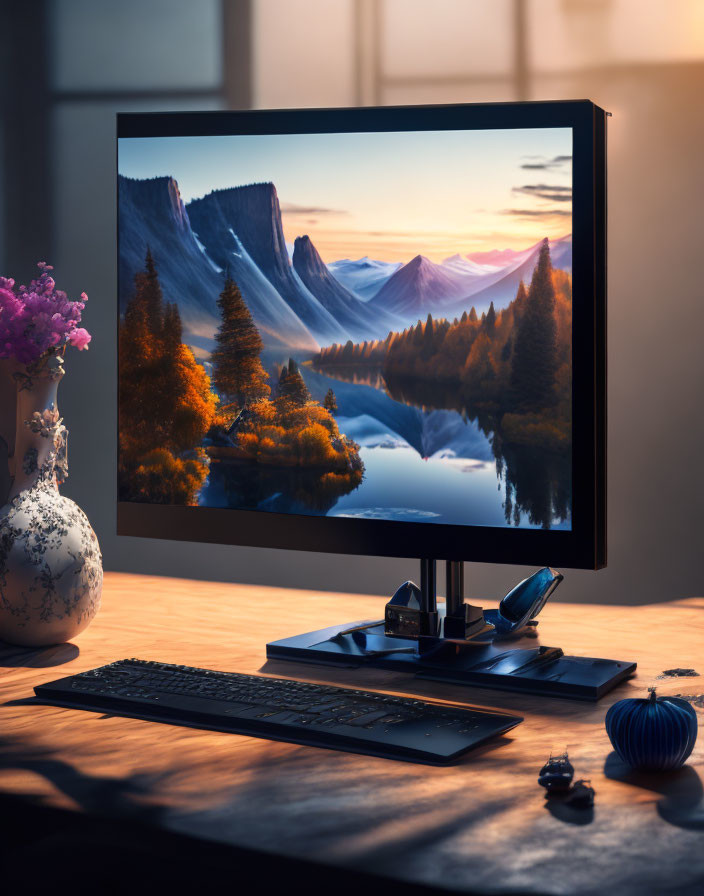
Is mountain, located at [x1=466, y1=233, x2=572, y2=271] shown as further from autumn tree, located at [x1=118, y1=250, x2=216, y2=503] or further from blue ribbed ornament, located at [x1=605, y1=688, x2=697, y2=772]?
blue ribbed ornament, located at [x1=605, y1=688, x2=697, y2=772]

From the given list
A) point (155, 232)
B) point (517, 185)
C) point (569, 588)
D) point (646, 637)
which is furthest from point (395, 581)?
point (517, 185)

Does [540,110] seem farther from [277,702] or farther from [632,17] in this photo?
[632,17]

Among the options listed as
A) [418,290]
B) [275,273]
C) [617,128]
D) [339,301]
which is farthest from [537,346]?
[617,128]

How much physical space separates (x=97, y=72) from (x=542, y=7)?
4.30ft

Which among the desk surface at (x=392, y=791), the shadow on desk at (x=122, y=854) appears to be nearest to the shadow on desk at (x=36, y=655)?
the desk surface at (x=392, y=791)

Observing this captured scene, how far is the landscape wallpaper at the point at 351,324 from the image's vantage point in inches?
56.7

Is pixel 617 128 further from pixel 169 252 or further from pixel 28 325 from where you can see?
pixel 28 325

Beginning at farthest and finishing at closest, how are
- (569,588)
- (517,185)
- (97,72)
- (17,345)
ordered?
(97,72) → (569,588) → (17,345) → (517,185)

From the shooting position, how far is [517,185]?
1444 mm

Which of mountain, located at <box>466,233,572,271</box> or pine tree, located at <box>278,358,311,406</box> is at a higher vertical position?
mountain, located at <box>466,233,572,271</box>

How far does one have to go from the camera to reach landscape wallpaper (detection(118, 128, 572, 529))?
1441 millimetres

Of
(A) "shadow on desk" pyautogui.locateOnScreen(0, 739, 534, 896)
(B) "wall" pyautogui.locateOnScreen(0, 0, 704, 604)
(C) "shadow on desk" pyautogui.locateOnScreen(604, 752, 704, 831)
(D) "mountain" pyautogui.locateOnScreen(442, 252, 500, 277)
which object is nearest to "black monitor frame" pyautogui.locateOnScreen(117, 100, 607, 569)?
(D) "mountain" pyautogui.locateOnScreen(442, 252, 500, 277)

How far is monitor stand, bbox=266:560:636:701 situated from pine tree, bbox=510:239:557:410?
0.27m

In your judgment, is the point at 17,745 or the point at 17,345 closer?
the point at 17,745
